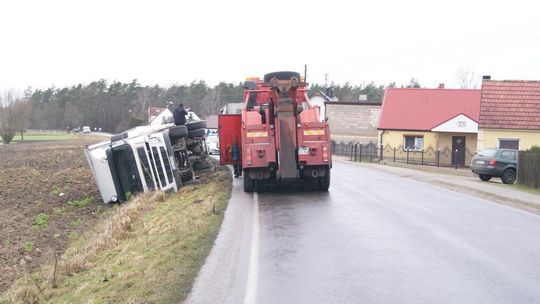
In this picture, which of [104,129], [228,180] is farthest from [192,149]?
[104,129]

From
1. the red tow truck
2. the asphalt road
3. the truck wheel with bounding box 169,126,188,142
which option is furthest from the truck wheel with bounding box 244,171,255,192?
the truck wheel with bounding box 169,126,188,142

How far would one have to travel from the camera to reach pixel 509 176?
1072 inches

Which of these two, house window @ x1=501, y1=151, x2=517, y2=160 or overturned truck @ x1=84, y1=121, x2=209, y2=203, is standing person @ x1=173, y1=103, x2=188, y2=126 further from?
house window @ x1=501, y1=151, x2=517, y2=160

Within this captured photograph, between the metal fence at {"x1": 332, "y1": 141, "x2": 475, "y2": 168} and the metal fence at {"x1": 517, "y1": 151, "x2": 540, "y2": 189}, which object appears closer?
the metal fence at {"x1": 517, "y1": 151, "x2": 540, "y2": 189}

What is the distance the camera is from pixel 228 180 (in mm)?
20281

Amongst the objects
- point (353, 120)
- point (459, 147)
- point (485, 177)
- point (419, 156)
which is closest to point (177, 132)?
point (485, 177)

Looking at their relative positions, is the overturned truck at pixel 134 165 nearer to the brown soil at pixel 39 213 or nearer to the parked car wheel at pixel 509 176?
the brown soil at pixel 39 213

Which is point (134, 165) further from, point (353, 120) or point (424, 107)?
point (353, 120)

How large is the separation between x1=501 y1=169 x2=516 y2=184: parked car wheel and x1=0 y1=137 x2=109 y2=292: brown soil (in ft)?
55.2

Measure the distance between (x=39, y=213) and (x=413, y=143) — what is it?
3471 cm

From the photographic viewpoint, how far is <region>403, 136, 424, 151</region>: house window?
159 ft

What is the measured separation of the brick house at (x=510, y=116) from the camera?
123ft

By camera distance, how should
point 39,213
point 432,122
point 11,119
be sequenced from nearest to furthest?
point 39,213
point 432,122
point 11,119

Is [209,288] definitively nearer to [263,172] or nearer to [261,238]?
[261,238]
